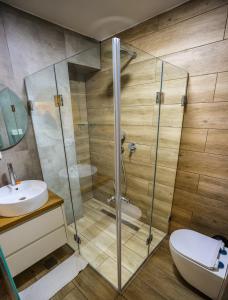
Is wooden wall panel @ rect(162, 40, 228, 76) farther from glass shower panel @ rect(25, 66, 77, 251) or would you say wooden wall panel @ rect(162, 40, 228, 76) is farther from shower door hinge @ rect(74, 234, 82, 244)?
shower door hinge @ rect(74, 234, 82, 244)

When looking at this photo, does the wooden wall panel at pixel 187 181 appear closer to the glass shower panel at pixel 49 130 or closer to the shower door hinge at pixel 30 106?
the glass shower panel at pixel 49 130

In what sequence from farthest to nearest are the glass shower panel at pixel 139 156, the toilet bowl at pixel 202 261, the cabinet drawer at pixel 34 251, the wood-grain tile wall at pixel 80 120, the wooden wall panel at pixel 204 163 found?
the wood-grain tile wall at pixel 80 120 < the glass shower panel at pixel 139 156 < the wooden wall panel at pixel 204 163 < the cabinet drawer at pixel 34 251 < the toilet bowl at pixel 202 261

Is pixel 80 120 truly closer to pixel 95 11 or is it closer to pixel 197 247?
pixel 95 11

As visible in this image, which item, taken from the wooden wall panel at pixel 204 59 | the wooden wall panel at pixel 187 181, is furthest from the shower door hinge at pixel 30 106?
the wooden wall panel at pixel 187 181

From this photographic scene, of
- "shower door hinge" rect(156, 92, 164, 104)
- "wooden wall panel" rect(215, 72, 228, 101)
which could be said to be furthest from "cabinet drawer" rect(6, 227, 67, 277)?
"wooden wall panel" rect(215, 72, 228, 101)

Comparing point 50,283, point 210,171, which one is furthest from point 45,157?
point 210,171

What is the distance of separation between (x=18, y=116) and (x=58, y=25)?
3.45ft

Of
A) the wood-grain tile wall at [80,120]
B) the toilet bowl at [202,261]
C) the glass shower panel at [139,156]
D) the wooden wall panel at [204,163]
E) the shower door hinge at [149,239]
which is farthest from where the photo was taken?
the wood-grain tile wall at [80,120]

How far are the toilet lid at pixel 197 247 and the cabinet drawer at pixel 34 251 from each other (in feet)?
3.53

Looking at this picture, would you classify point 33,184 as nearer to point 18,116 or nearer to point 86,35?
point 18,116

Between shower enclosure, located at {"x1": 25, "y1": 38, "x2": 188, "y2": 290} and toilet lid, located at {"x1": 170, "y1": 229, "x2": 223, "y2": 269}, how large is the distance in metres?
0.42

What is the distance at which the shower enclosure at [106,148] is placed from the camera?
4.89ft

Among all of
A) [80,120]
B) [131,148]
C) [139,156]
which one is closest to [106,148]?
[131,148]

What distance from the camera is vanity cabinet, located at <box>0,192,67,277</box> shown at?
1.20 meters
